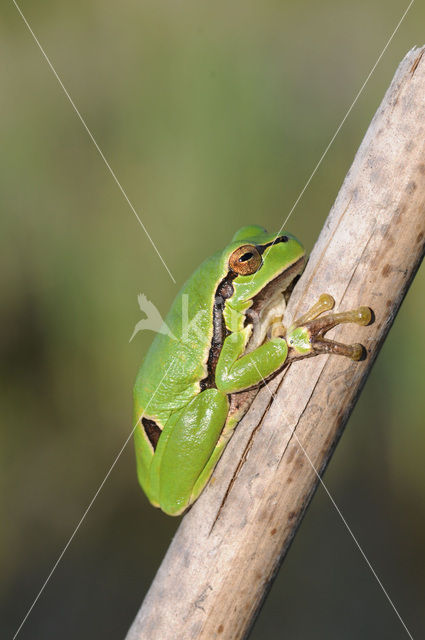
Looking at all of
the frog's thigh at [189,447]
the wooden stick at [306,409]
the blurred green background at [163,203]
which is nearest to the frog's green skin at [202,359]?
the frog's thigh at [189,447]

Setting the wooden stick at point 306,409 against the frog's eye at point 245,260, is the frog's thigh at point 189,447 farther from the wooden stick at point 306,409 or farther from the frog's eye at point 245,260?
the frog's eye at point 245,260

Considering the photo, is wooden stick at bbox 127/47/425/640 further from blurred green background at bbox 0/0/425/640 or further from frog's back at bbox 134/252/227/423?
blurred green background at bbox 0/0/425/640

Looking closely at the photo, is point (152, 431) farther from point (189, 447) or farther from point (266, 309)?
point (266, 309)

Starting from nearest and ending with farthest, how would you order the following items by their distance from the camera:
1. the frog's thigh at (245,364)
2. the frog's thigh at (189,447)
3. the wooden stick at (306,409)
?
the wooden stick at (306,409) → the frog's thigh at (245,364) → the frog's thigh at (189,447)

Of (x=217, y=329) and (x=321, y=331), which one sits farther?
(x=217, y=329)

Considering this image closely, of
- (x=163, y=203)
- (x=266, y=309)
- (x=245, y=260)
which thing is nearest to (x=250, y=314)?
(x=266, y=309)

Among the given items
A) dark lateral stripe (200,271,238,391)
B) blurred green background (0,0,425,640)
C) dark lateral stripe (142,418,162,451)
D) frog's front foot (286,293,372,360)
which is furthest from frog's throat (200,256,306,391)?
blurred green background (0,0,425,640)
